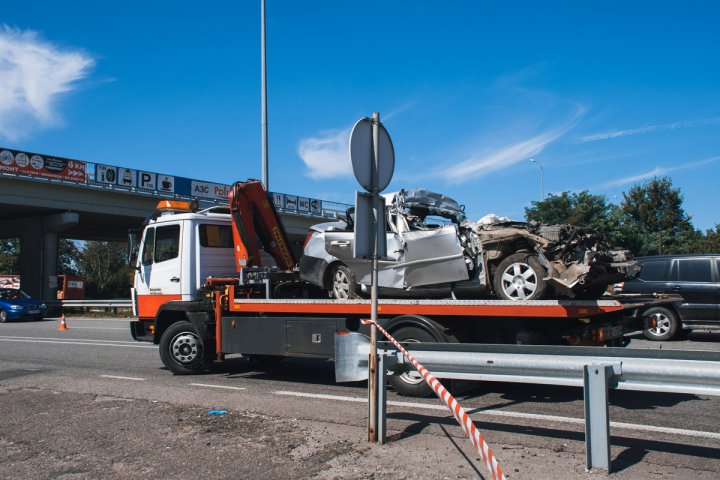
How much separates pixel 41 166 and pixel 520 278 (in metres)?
31.8

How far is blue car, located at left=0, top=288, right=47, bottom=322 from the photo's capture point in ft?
89.0

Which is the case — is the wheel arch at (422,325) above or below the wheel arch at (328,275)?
below

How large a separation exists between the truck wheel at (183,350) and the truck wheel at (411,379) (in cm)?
343

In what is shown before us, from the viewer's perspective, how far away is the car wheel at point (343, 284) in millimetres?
8914

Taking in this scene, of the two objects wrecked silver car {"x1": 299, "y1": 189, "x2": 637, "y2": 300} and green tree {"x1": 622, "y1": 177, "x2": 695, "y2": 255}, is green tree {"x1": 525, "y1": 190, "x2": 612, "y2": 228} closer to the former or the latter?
green tree {"x1": 622, "y1": 177, "x2": 695, "y2": 255}

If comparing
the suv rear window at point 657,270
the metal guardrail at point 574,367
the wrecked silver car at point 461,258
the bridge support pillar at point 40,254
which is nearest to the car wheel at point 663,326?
the suv rear window at point 657,270

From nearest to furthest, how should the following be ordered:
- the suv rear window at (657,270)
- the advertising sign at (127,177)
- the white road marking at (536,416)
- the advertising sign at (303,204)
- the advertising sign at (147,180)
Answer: the white road marking at (536,416) → the suv rear window at (657,270) → the advertising sign at (127,177) → the advertising sign at (147,180) → the advertising sign at (303,204)

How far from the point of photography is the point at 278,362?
10852 mm

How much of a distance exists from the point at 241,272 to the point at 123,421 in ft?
10.8

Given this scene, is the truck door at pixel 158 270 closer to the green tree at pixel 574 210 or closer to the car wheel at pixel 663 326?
the car wheel at pixel 663 326

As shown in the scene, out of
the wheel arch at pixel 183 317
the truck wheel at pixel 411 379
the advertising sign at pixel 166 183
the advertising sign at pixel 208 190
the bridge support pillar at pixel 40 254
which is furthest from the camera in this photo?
the advertising sign at pixel 208 190

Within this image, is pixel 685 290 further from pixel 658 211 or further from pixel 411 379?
pixel 658 211

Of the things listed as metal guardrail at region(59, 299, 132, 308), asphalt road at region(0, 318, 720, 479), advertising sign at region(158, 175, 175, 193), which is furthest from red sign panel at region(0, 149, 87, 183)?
asphalt road at region(0, 318, 720, 479)

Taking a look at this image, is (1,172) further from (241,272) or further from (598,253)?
(598,253)
